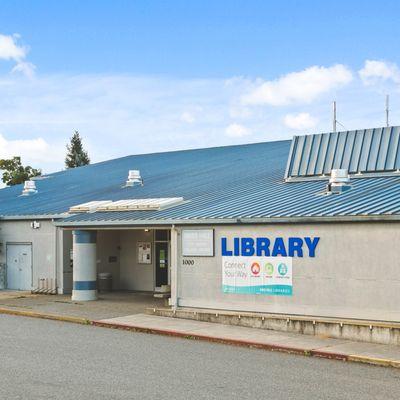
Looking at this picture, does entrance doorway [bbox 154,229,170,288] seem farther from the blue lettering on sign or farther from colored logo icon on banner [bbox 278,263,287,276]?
colored logo icon on banner [bbox 278,263,287,276]

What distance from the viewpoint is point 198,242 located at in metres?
19.7

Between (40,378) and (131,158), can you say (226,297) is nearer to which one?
(40,378)

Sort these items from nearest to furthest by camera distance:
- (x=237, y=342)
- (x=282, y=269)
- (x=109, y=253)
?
(x=237, y=342)
(x=282, y=269)
(x=109, y=253)

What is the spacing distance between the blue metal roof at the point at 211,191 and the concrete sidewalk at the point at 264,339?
2938mm

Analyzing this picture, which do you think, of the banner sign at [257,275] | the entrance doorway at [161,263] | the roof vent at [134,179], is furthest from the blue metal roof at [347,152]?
the roof vent at [134,179]

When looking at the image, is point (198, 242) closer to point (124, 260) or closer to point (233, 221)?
point (233, 221)

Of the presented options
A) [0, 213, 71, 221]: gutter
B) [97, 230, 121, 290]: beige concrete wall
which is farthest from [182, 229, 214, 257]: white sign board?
[97, 230, 121, 290]: beige concrete wall

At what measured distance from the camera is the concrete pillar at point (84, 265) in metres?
23.9

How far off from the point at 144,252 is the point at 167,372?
1658cm

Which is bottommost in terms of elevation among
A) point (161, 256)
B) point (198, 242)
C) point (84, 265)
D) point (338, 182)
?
point (84, 265)

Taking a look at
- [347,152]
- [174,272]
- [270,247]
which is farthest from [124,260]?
[270,247]

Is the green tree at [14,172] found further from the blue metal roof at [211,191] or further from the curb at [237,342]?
the curb at [237,342]

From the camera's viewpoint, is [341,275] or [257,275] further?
[257,275]

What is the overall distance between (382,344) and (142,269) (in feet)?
47.8
